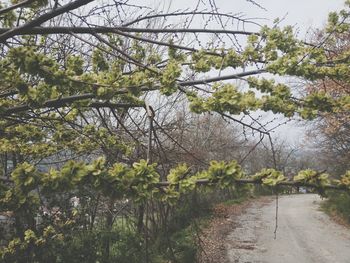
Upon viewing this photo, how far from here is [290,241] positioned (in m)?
14.7

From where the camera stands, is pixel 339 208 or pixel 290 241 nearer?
pixel 290 241

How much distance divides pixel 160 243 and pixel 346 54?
26.6 ft

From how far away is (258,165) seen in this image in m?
43.7

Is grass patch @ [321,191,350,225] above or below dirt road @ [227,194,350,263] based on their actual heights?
above

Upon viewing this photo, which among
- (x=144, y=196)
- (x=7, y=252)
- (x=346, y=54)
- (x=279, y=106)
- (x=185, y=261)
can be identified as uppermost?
(x=346, y=54)

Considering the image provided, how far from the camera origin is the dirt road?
40.7 feet

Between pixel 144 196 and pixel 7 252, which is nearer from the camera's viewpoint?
pixel 144 196

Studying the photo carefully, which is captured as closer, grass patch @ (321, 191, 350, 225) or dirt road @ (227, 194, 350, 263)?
dirt road @ (227, 194, 350, 263)

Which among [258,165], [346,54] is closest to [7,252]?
[346,54]

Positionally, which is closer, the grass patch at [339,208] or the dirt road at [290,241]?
the dirt road at [290,241]

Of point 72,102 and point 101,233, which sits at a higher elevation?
point 72,102

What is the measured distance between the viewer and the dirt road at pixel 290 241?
1240 centimetres

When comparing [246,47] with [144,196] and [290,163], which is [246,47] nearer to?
[144,196]

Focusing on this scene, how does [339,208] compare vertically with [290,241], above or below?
above
